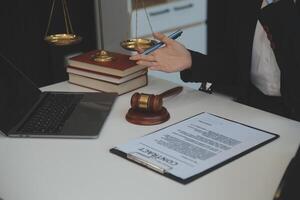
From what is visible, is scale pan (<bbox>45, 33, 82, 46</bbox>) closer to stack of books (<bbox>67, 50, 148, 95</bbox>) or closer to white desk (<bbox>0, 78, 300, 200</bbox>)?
stack of books (<bbox>67, 50, 148, 95</bbox>)

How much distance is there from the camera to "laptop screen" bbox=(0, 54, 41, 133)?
1396 mm

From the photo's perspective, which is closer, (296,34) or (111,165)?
(111,165)

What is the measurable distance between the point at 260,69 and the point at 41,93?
69 centimetres

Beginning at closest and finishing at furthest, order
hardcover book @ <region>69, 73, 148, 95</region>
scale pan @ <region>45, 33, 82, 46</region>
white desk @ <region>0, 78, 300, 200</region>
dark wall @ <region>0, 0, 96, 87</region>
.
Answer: white desk @ <region>0, 78, 300, 200</region>
hardcover book @ <region>69, 73, 148, 95</region>
scale pan @ <region>45, 33, 82, 46</region>
dark wall @ <region>0, 0, 96, 87</region>

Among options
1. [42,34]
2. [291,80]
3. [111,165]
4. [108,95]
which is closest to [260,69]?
[291,80]

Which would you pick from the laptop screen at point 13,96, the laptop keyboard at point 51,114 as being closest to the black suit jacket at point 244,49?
the laptop keyboard at point 51,114

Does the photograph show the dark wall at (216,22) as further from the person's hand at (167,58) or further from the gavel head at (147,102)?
the gavel head at (147,102)

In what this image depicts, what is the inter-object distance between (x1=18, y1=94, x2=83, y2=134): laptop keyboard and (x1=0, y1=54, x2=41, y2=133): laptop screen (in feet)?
0.10

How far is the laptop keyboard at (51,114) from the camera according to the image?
4.51 feet

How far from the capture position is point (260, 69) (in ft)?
5.17

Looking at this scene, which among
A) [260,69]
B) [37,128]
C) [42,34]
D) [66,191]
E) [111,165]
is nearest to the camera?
[66,191]

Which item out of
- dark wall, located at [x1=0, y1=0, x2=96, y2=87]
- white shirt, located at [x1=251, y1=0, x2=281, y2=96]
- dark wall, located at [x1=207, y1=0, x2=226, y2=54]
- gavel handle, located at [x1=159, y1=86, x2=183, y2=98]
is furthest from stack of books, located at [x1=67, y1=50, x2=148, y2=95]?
dark wall, located at [x1=0, y1=0, x2=96, y2=87]

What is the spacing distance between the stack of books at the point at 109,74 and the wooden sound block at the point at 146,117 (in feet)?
0.69

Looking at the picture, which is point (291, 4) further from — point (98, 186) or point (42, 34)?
point (42, 34)
